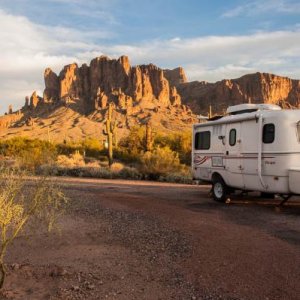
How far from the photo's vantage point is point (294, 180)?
37.3ft

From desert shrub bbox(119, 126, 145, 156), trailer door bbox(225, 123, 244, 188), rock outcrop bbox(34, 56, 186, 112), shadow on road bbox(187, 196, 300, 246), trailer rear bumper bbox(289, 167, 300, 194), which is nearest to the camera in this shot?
shadow on road bbox(187, 196, 300, 246)

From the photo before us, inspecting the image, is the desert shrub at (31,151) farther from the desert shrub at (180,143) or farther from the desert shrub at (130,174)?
the desert shrub at (180,143)

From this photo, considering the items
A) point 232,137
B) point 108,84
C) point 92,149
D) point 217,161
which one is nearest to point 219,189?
point 217,161

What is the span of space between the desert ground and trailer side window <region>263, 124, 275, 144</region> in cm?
185

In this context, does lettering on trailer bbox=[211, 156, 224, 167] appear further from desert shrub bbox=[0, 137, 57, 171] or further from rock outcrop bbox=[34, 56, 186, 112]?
rock outcrop bbox=[34, 56, 186, 112]

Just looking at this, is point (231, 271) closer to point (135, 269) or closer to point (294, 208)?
point (135, 269)

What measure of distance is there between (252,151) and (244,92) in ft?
428

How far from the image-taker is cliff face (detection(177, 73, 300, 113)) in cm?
13425

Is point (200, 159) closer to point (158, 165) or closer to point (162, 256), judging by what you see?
point (162, 256)

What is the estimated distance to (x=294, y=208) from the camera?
12.6 m

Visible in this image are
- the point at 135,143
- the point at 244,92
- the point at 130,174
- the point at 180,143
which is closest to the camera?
the point at 130,174

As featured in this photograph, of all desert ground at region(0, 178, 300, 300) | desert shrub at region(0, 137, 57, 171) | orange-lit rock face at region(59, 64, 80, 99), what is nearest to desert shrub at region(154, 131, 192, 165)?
desert shrub at region(0, 137, 57, 171)

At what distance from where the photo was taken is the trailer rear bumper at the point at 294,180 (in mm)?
11266

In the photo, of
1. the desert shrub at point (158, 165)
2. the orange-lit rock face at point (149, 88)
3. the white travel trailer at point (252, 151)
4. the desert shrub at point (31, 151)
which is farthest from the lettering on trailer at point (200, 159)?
the orange-lit rock face at point (149, 88)
